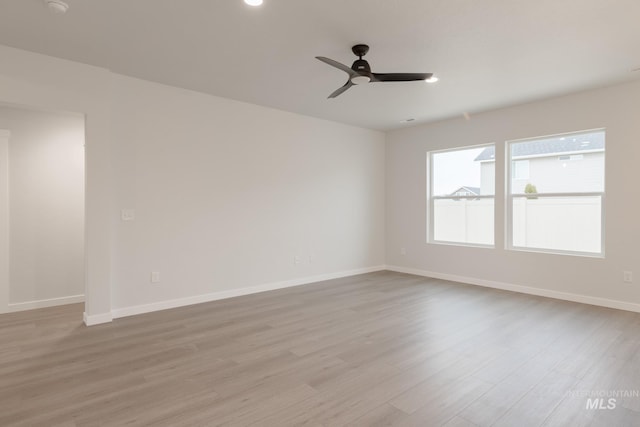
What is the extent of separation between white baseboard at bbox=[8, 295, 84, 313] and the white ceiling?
2960mm

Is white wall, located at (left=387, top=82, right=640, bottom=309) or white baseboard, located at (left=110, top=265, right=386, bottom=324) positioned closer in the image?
white baseboard, located at (left=110, top=265, right=386, bottom=324)

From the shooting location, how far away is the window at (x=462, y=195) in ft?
18.0

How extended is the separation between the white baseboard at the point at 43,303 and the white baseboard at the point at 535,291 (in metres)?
5.21

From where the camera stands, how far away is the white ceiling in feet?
8.46

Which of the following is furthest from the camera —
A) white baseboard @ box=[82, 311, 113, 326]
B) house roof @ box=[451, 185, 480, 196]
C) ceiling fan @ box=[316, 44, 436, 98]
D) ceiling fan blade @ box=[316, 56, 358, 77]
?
house roof @ box=[451, 185, 480, 196]

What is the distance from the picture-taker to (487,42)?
3.08m

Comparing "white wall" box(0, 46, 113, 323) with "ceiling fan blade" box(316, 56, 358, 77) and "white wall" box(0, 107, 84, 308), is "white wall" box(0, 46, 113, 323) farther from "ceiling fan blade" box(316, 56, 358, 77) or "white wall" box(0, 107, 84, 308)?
"ceiling fan blade" box(316, 56, 358, 77)

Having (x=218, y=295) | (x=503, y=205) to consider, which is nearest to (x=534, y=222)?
(x=503, y=205)

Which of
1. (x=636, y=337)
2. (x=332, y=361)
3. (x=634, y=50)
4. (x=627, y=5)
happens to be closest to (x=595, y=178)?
(x=634, y=50)

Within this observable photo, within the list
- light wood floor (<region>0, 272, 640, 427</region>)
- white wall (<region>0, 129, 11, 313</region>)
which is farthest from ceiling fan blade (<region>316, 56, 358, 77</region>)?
white wall (<region>0, 129, 11, 313</region>)

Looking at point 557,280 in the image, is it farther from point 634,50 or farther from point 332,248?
point 332,248

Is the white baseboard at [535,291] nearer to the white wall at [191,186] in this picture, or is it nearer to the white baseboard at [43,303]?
the white wall at [191,186]

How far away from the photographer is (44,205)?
432 centimetres

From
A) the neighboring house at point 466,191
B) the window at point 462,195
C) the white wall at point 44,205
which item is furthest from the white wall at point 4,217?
the neighboring house at point 466,191
